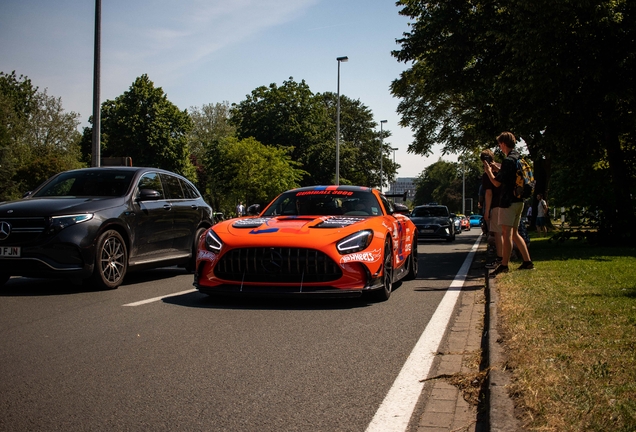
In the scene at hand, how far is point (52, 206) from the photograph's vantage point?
896cm

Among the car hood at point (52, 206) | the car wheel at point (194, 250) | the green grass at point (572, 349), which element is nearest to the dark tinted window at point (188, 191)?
the car wheel at point (194, 250)

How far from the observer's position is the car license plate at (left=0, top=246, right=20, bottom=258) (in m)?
8.61

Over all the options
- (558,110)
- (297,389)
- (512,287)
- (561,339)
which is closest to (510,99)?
(558,110)

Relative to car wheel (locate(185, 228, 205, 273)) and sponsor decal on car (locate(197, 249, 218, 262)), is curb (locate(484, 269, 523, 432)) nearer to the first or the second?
sponsor decal on car (locate(197, 249, 218, 262))

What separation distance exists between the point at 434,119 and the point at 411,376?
3872cm

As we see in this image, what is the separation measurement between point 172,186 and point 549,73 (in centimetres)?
939

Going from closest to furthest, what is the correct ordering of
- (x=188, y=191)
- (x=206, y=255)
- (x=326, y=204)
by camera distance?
(x=206, y=255) < (x=326, y=204) < (x=188, y=191)

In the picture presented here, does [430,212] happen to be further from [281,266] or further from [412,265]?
[281,266]

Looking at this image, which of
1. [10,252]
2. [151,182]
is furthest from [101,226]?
[151,182]

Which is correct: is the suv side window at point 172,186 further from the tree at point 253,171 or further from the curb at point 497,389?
the tree at point 253,171

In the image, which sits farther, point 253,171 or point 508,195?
point 253,171

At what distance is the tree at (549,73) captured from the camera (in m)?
16.1

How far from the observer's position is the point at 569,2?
Result: 15516mm

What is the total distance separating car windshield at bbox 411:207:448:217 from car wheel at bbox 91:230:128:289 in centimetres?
2106
